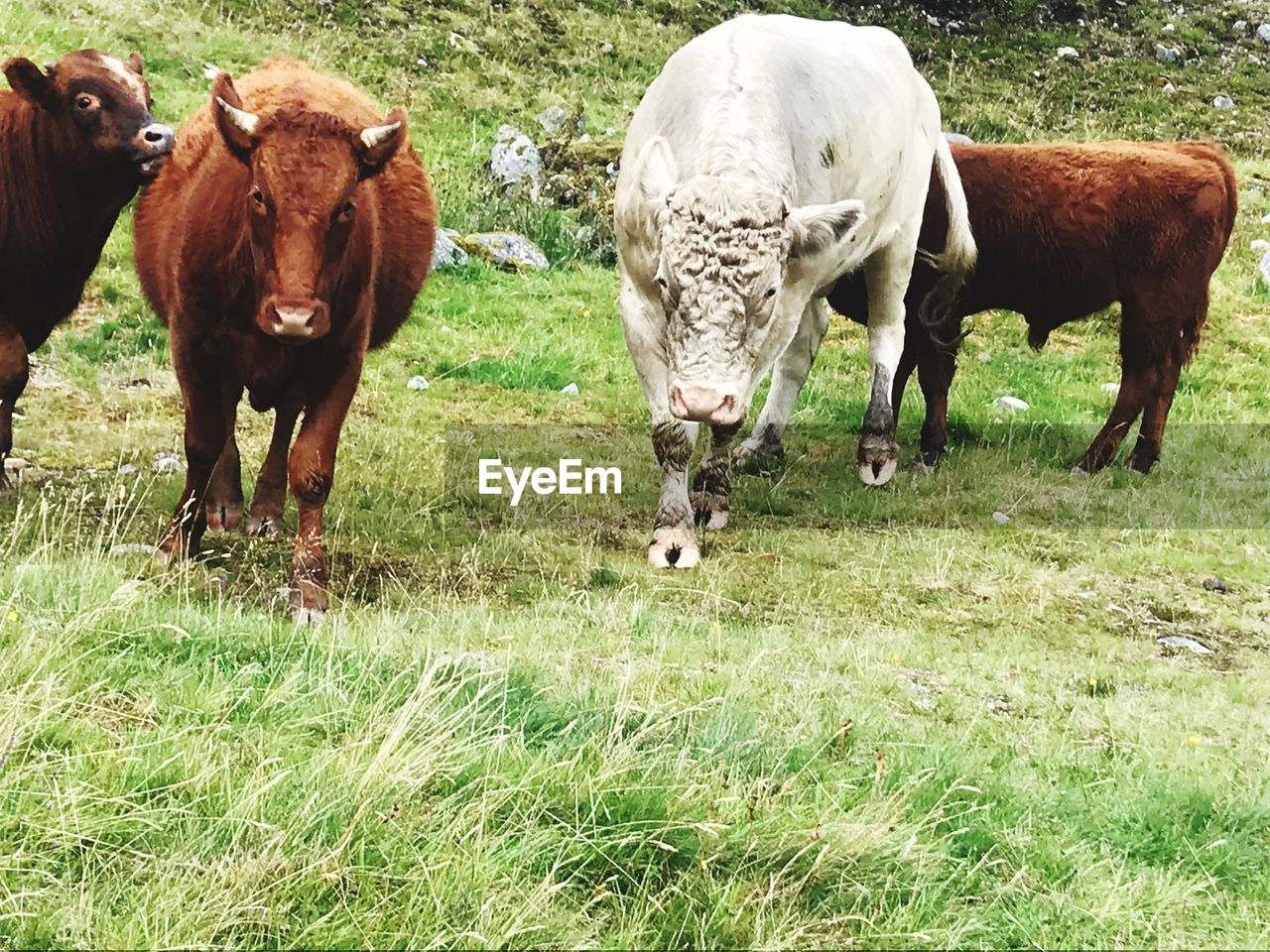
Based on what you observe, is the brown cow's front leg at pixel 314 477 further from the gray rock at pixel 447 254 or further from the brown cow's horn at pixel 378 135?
the gray rock at pixel 447 254

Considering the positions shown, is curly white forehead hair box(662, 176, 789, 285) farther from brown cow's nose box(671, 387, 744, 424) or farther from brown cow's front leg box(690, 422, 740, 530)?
brown cow's front leg box(690, 422, 740, 530)

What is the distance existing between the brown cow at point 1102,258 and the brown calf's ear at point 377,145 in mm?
4791

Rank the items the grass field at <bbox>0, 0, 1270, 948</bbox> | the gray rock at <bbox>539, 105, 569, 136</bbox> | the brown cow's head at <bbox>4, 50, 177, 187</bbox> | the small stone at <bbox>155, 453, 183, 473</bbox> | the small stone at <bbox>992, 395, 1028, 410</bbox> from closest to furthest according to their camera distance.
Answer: the grass field at <bbox>0, 0, 1270, 948</bbox>
the brown cow's head at <bbox>4, 50, 177, 187</bbox>
the small stone at <bbox>155, 453, 183, 473</bbox>
the small stone at <bbox>992, 395, 1028, 410</bbox>
the gray rock at <bbox>539, 105, 569, 136</bbox>

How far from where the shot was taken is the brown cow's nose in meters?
6.01

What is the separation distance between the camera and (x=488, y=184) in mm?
14906

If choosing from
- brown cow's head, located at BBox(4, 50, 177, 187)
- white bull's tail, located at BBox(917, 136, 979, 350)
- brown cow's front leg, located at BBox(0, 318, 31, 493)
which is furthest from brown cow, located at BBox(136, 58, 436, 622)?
white bull's tail, located at BBox(917, 136, 979, 350)

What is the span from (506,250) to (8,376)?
7.00m

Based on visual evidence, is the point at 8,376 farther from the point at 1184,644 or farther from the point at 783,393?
the point at 1184,644

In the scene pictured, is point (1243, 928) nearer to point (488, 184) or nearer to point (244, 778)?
point (244, 778)

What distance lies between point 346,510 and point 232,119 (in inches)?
101

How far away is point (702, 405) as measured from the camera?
6.01 m

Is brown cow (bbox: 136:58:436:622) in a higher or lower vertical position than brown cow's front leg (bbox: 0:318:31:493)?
higher

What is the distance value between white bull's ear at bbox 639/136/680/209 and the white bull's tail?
3.56 meters

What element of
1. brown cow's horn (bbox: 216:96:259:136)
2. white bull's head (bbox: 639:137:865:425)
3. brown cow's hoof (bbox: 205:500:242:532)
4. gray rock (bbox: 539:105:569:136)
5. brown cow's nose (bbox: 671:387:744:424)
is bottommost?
gray rock (bbox: 539:105:569:136)
